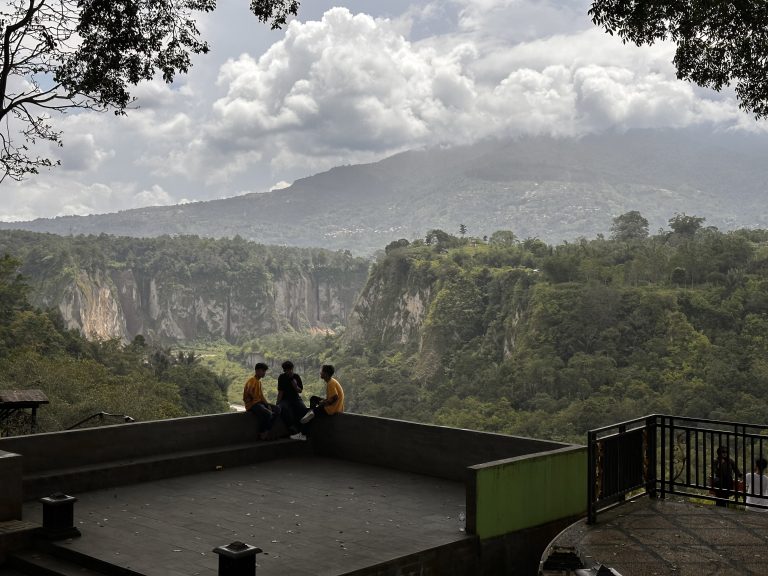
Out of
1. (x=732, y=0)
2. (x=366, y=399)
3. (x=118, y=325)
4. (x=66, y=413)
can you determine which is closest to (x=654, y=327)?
(x=366, y=399)

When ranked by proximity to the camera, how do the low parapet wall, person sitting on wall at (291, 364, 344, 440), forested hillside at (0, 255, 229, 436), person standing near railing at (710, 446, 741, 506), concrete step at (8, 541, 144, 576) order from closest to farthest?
1. concrete step at (8, 541, 144, 576)
2. person standing near railing at (710, 446, 741, 506)
3. the low parapet wall
4. person sitting on wall at (291, 364, 344, 440)
5. forested hillside at (0, 255, 229, 436)

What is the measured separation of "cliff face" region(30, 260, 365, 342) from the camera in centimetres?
13525

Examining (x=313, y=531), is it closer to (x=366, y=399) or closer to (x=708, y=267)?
(x=708, y=267)

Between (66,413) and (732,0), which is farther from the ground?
(732,0)

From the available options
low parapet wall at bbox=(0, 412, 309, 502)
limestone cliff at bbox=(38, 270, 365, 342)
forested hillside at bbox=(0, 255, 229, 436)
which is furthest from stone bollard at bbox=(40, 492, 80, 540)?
limestone cliff at bbox=(38, 270, 365, 342)

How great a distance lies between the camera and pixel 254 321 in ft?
570

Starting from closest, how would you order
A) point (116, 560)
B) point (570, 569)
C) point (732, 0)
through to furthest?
point (570, 569) < point (116, 560) < point (732, 0)

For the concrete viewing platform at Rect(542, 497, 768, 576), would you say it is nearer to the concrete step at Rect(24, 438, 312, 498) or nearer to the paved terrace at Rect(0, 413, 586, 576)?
the paved terrace at Rect(0, 413, 586, 576)

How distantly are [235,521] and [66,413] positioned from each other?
32.9 metres

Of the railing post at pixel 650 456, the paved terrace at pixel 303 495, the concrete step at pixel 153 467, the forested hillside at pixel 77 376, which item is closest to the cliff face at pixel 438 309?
the forested hillside at pixel 77 376

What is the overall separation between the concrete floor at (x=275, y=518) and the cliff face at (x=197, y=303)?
400 feet

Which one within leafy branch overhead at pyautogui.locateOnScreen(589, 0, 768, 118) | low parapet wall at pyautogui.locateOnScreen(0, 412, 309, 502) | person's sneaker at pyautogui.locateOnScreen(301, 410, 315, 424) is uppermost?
leafy branch overhead at pyautogui.locateOnScreen(589, 0, 768, 118)

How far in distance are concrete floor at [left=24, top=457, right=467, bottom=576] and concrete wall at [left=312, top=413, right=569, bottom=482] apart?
8.5 inches

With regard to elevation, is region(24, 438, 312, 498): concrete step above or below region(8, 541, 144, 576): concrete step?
above
